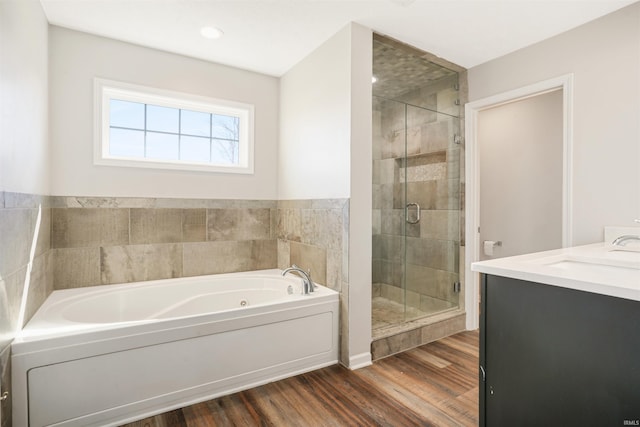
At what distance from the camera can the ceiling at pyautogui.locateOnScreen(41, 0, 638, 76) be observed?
6.82ft

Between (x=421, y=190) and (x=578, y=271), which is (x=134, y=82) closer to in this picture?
(x=421, y=190)

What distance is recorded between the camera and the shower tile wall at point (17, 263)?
1397 mm

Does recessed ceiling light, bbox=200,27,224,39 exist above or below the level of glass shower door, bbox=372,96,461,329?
above

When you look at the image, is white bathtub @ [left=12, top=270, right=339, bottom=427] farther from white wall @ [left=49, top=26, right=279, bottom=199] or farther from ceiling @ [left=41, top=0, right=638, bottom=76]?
ceiling @ [left=41, top=0, right=638, bottom=76]

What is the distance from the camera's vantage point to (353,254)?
91.4 inches

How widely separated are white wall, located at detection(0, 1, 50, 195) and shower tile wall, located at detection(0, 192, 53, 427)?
97 mm

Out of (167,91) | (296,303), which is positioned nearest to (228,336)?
(296,303)

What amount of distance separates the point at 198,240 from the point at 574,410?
2737 mm

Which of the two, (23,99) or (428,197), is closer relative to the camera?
(23,99)

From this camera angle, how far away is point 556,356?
1078 mm

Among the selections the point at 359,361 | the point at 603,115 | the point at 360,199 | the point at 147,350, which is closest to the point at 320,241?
the point at 360,199

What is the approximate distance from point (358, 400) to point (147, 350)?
1255mm

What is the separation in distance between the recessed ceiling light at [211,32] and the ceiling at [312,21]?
38mm

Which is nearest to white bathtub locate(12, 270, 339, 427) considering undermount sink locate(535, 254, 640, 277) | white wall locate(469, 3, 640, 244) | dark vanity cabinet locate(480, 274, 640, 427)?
dark vanity cabinet locate(480, 274, 640, 427)
